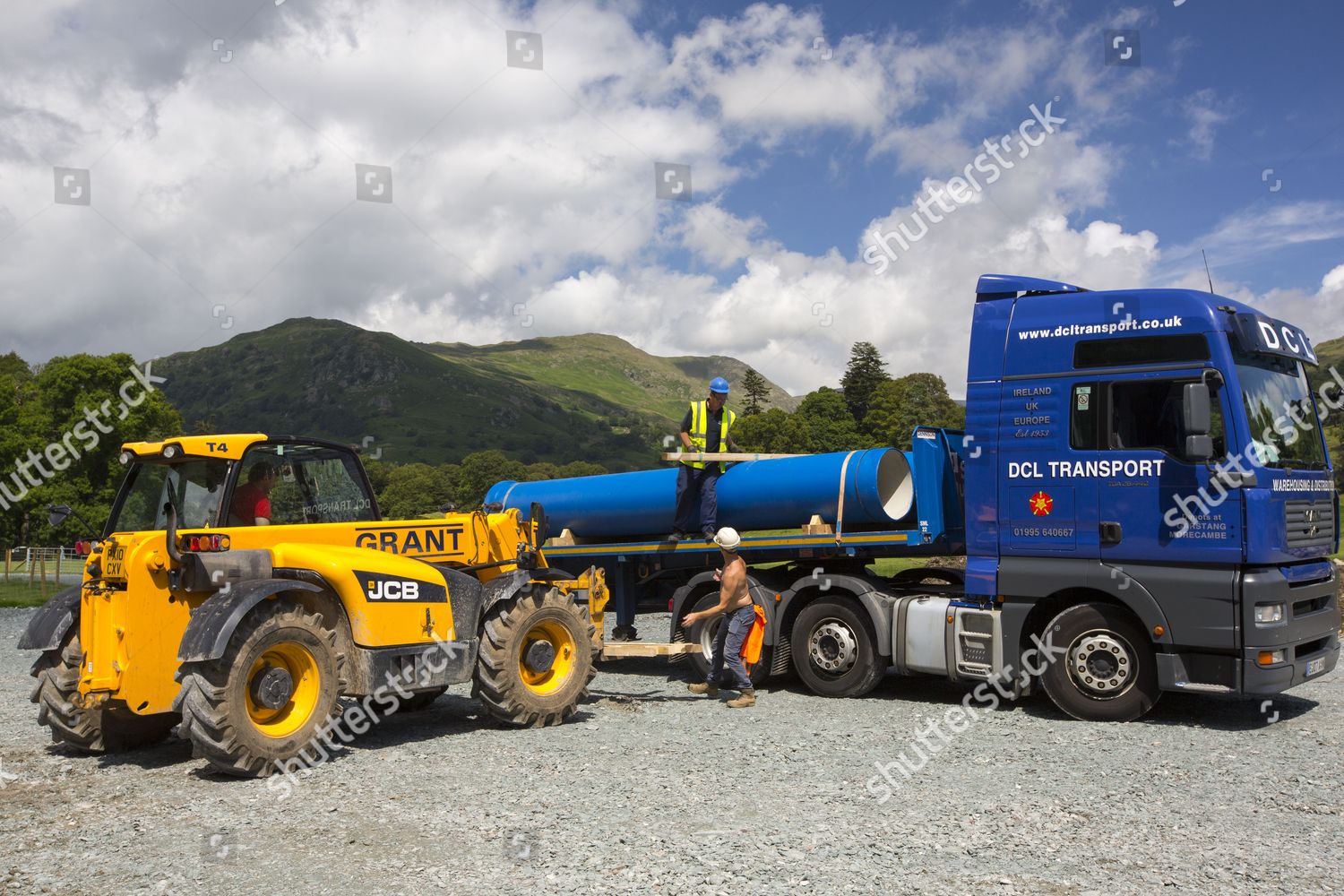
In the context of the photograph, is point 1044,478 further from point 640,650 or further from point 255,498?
point 255,498

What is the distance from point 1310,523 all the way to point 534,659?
722 cm

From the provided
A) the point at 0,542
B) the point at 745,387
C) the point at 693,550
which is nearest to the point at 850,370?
the point at 745,387

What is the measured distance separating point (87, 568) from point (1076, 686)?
8548mm

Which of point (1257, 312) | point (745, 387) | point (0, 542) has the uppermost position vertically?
point (745, 387)

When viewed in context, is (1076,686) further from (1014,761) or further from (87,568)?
(87,568)

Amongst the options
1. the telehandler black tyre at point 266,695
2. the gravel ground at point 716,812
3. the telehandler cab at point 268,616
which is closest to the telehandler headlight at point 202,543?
the telehandler cab at point 268,616

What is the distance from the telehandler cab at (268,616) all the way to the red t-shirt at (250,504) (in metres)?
0.01

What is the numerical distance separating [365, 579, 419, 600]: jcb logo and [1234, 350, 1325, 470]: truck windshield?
7294mm

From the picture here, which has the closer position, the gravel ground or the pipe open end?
the gravel ground

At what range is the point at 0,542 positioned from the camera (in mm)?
52031

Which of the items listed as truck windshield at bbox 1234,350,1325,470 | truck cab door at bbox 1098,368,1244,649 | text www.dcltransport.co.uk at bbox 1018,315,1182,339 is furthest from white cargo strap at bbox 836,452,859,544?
truck windshield at bbox 1234,350,1325,470

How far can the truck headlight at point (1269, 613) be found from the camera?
28.3ft

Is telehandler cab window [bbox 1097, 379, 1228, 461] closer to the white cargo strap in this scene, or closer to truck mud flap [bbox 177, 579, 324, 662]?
→ the white cargo strap

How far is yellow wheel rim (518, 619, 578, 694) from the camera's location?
32.2 feet
